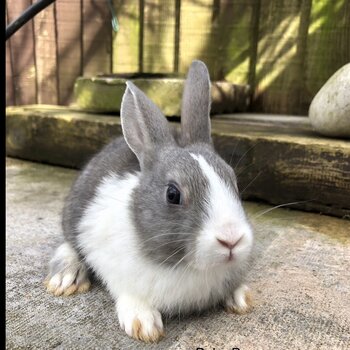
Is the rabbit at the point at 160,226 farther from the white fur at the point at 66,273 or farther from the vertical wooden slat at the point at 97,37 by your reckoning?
the vertical wooden slat at the point at 97,37

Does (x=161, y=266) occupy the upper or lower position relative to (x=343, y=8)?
lower

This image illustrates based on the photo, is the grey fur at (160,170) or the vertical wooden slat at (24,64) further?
the vertical wooden slat at (24,64)

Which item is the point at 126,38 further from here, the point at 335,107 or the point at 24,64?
the point at 335,107

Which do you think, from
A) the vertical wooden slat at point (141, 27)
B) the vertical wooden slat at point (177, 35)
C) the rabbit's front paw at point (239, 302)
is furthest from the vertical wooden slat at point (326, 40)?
the rabbit's front paw at point (239, 302)

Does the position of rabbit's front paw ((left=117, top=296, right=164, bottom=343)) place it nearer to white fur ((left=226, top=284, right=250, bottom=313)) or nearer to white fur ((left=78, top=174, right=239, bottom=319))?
white fur ((left=78, top=174, right=239, bottom=319))

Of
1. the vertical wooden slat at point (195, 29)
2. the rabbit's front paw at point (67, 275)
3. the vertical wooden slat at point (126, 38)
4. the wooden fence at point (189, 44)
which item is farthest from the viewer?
the vertical wooden slat at point (126, 38)

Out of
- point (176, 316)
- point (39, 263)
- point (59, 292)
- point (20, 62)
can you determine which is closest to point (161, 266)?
point (176, 316)

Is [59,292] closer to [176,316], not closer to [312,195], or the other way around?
[176,316]
